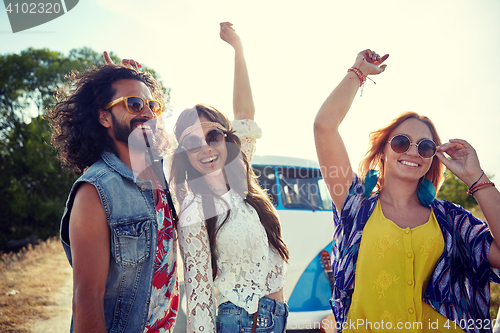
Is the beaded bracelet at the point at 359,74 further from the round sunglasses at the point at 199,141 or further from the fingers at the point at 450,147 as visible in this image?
the round sunglasses at the point at 199,141

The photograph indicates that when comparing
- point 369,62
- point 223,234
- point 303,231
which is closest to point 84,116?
point 223,234

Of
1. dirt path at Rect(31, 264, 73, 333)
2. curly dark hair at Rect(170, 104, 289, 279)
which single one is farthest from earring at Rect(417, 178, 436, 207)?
dirt path at Rect(31, 264, 73, 333)

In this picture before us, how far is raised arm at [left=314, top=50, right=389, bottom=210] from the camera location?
6.40 feet

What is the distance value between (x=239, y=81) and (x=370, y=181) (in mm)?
1380

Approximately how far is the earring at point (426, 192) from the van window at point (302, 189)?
266 centimetres

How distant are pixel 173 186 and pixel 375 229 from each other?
1410 millimetres

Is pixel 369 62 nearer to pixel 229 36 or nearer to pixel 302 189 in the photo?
pixel 229 36

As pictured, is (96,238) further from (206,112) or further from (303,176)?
(303,176)

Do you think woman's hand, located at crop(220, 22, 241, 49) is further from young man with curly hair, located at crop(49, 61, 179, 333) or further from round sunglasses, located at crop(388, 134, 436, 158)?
round sunglasses, located at crop(388, 134, 436, 158)

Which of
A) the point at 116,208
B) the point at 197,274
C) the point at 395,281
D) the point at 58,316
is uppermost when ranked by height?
the point at 116,208

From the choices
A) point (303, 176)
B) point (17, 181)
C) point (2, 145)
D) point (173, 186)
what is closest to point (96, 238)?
point (173, 186)

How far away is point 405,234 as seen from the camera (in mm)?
1916

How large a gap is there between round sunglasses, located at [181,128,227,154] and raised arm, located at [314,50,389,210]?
26.9 inches

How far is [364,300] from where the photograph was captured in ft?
6.16
